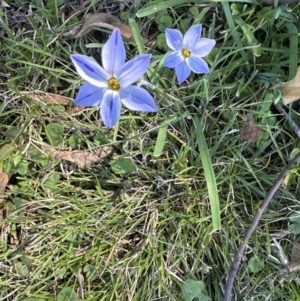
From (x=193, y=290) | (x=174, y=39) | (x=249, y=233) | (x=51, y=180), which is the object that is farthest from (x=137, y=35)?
(x=193, y=290)

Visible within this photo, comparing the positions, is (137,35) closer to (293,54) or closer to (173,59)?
(173,59)

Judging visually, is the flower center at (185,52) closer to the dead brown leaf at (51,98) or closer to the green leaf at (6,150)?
the dead brown leaf at (51,98)

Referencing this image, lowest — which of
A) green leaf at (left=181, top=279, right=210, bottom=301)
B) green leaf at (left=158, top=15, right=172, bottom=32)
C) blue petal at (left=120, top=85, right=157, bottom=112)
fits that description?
green leaf at (left=181, top=279, right=210, bottom=301)

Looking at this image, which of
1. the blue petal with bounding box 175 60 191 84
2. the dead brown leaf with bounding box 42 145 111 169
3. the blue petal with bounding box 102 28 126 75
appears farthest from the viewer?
the dead brown leaf with bounding box 42 145 111 169

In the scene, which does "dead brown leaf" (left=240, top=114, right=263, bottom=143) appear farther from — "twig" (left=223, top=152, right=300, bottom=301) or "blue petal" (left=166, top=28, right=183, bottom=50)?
"blue petal" (left=166, top=28, right=183, bottom=50)

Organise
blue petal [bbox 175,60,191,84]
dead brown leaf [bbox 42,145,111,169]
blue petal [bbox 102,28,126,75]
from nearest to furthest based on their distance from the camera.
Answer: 1. blue petal [bbox 102,28,126,75]
2. blue petal [bbox 175,60,191,84]
3. dead brown leaf [bbox 42,145,111,169]

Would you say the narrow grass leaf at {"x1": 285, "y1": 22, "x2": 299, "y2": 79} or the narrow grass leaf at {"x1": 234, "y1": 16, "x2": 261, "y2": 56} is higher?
the narrow grass leaf at {"x1": 234, "y1": 16, "x2": 261, "y2": 56}

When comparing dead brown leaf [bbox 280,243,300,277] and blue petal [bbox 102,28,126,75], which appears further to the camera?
dead brown leaf [bbox 280,243,300,277]

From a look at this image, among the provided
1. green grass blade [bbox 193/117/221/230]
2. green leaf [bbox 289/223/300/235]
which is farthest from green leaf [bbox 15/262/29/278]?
green leaf [bbox 289/223/300/235]
